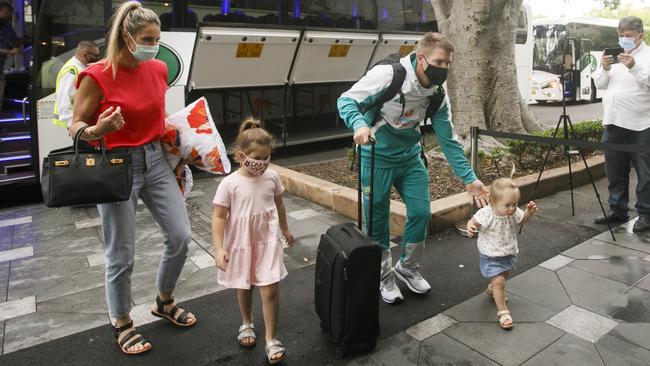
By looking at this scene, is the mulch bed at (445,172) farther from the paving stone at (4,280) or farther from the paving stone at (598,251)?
the paving stone at (4,280)

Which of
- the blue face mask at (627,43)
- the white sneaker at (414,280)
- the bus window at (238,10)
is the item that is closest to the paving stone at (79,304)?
the white sneaker at (414,280)

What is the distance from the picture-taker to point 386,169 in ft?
10.7

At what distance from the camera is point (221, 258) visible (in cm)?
252

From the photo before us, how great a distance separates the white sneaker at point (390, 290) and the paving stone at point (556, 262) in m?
1.41

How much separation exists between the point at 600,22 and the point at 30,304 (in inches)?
912

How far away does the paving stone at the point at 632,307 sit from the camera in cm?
316

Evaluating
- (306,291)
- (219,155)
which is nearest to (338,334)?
(306,291)

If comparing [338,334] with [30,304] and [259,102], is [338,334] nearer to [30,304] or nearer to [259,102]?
[30,304]

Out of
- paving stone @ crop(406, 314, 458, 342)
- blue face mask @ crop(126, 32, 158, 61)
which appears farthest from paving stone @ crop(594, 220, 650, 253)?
A: blue face mask @ crop(126, 32, 158, 61)

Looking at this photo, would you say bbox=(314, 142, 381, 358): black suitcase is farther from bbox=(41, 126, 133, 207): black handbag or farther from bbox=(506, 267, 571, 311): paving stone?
bbox=(506, 267, 571, 311): paving stone

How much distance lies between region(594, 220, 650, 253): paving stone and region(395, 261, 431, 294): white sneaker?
2211 millimetres

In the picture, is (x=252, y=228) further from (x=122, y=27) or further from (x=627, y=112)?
(x=627, y=112)

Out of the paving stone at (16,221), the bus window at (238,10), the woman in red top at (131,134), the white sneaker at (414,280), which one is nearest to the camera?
the woman in red top at (131,134)

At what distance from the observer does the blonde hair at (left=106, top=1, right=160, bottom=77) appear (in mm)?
2502
